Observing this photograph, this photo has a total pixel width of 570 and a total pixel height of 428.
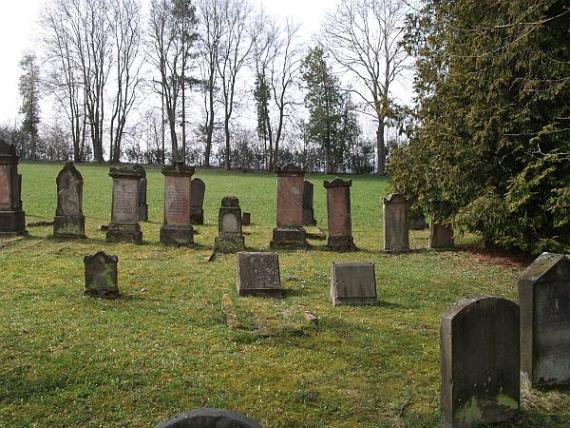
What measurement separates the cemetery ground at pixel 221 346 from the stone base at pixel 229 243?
1.15 m

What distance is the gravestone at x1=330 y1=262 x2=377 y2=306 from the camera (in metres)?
8.19

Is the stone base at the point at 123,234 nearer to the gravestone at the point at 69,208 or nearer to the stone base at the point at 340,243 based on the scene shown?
the gravestone at the point at 69,208

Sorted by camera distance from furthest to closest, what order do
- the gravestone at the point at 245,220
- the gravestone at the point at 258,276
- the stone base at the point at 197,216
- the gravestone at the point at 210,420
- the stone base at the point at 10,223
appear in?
the gravestone at the point at 245,220 < the stone base at the point at 197,216 < the stone base at the point at 10,223 < the gravestone at the point at 258,276 < the gravestone at the point at 210,420

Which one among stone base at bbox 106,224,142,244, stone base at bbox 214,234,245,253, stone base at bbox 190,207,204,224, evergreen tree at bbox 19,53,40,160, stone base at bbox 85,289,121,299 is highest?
evergreen tree at bbox 19,53,40,160

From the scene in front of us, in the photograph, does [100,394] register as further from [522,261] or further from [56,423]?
[522,261]

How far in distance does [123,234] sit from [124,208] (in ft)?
2.22

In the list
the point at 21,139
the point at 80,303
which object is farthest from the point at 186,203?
the point at 21,139

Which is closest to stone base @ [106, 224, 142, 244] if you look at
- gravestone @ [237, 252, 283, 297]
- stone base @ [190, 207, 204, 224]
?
stone base @ [190, 207, 204, 224]

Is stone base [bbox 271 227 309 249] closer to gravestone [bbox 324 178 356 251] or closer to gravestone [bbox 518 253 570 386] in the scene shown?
gravestone [bbox 324 178 356 251]

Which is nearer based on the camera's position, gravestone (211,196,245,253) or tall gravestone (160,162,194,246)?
gravestone (211,196,245,253)

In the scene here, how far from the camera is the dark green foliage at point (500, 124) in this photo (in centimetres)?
1022


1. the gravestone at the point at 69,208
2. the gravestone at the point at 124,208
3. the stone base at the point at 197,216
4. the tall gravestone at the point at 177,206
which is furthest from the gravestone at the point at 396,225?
the gravestone at the point at 69,208

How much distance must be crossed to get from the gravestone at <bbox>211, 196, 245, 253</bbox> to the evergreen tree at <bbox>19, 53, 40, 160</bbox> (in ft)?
148

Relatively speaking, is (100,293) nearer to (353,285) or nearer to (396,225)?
(353,285)
